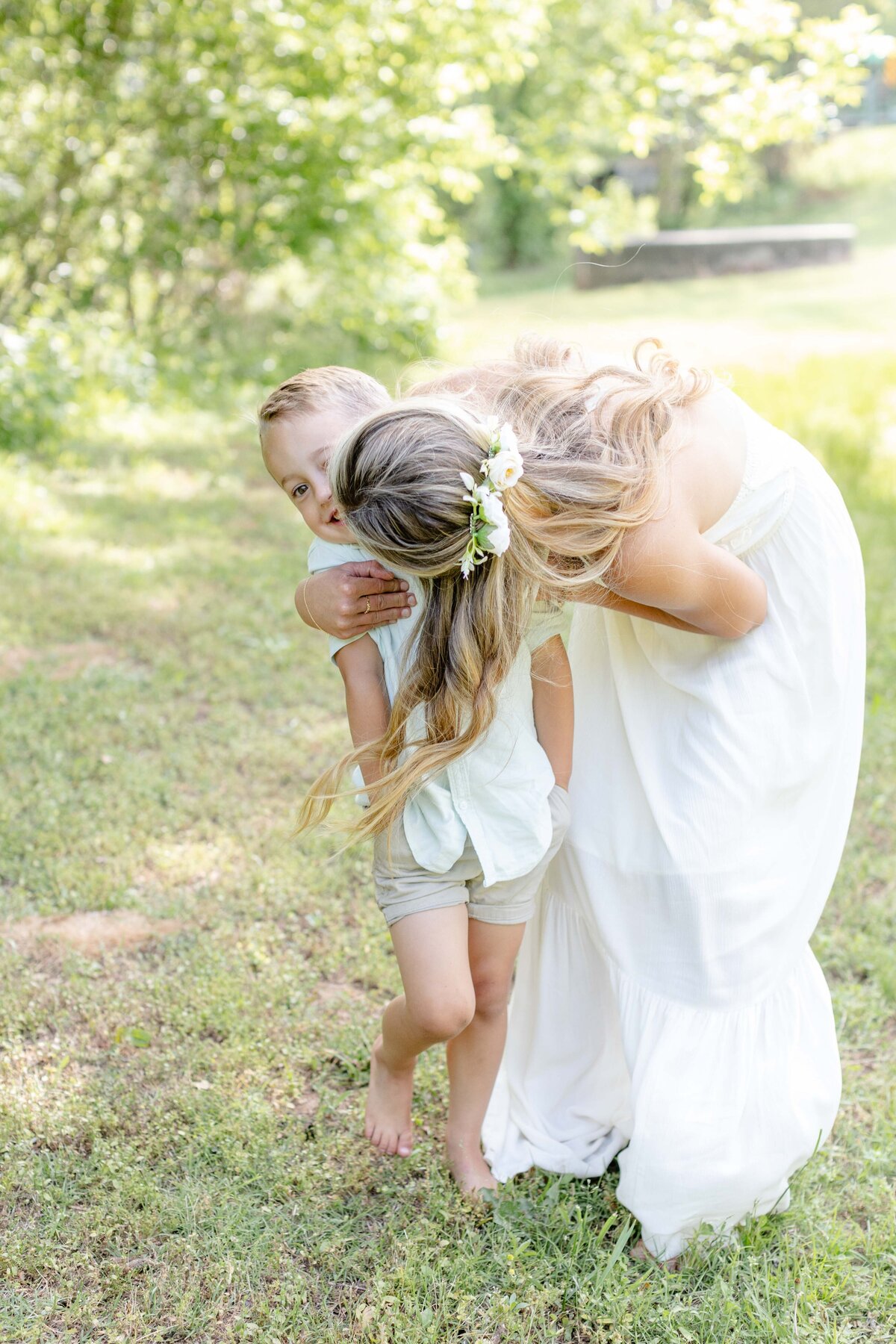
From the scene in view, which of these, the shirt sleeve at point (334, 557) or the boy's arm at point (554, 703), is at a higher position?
the shirt sleeve at point (334, 557)

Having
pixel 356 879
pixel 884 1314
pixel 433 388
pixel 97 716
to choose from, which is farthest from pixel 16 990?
pixel 884 1314

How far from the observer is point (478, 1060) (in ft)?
6.72

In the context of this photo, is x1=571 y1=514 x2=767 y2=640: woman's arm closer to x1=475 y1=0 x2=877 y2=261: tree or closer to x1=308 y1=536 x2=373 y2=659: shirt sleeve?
x1=308 y1=536 x2=373 y2=659: shirt sleeve

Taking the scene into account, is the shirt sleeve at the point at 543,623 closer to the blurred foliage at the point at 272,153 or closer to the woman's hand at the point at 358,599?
the woman's hand at the point at 358,599

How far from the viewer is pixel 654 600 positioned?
1740 mm

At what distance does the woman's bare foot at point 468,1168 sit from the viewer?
6.67 feet

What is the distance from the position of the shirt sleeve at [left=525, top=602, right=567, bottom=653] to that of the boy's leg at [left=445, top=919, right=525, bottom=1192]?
0.48 meters

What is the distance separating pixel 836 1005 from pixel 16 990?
1745 mm

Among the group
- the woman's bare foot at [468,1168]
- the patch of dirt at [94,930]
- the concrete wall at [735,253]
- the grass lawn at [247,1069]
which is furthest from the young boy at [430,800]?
the concrete wall at [735,253]

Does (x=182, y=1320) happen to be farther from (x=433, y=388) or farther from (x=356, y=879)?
(x=433, y=388)

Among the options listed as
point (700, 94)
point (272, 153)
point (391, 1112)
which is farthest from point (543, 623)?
point (272, 153)

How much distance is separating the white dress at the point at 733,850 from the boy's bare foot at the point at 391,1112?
0.40 metres

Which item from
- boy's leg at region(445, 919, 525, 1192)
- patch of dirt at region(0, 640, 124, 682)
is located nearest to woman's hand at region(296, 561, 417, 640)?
boy's leg at region(445, 919, 525, 1192)

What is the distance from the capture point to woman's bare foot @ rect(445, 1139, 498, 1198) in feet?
6.67
